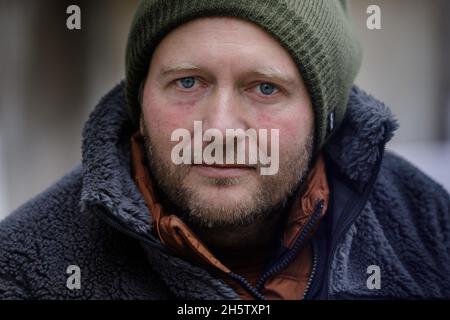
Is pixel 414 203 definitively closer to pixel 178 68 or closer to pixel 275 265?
pixel 275 265

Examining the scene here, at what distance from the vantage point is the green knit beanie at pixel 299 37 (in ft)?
3.53

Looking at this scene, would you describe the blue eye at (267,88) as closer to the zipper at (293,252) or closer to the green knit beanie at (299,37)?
the green knit beanie at (299,37)

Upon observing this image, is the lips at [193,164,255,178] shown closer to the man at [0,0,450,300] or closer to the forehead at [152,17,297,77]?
the man at [0,0,450,300]

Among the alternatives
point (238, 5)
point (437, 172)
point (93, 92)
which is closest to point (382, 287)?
point (437, 172)

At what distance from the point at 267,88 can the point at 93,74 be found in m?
0.41

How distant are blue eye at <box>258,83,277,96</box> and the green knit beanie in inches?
2.2

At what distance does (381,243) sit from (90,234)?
1.67 ft

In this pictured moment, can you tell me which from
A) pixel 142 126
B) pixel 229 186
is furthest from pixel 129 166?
pixel 229 186

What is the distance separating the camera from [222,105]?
107 centimetres

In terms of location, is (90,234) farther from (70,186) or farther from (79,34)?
(79,34)

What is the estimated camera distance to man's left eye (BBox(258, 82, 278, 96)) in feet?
3.62

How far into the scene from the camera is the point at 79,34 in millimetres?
1248

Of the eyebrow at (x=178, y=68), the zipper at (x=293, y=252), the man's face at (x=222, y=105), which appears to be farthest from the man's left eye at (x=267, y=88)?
the zipper at (x=293, y=252)

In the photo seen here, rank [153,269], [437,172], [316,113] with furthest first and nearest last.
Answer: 1. [437,172]
2. [316,113]
3. [153,269]
